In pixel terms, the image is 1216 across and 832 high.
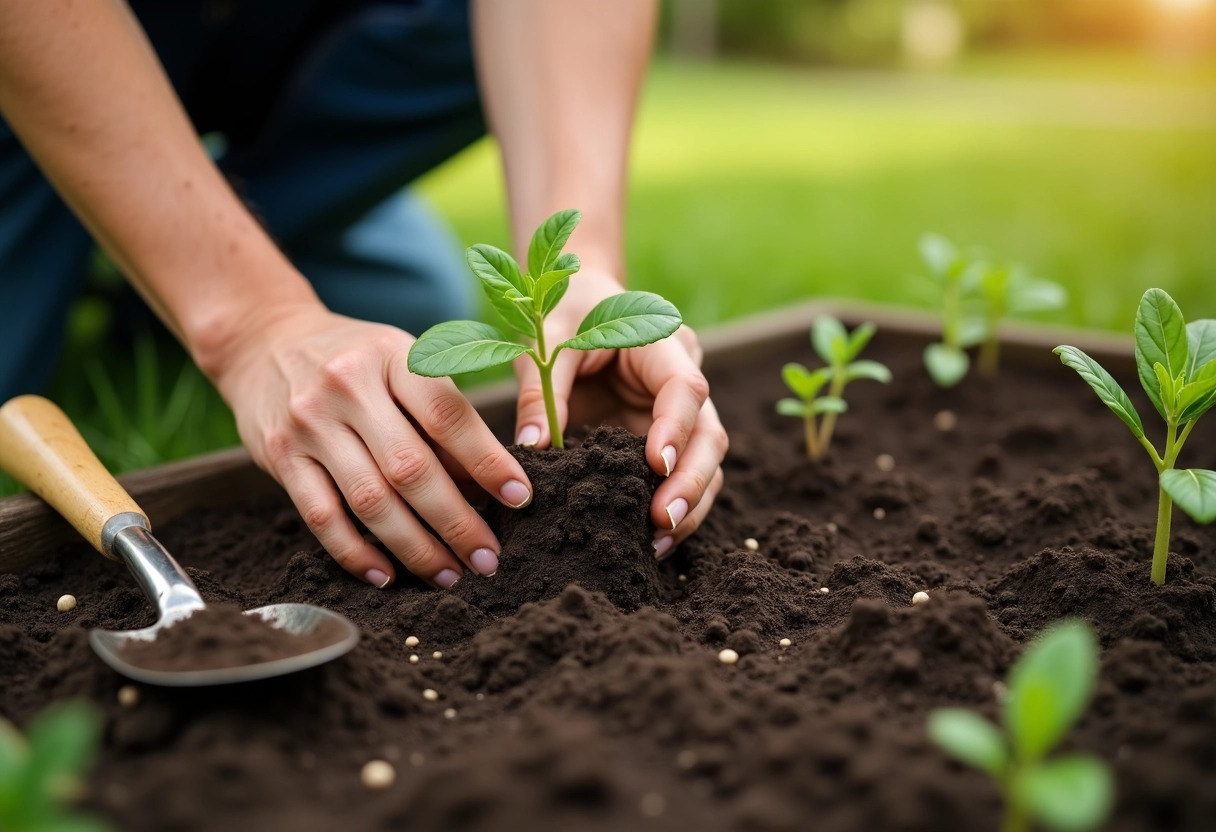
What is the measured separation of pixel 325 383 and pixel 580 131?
0.92 metres

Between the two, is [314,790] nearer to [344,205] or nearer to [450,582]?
[450,582]

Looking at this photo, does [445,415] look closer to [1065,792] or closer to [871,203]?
[1065,792]

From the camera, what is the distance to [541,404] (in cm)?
167

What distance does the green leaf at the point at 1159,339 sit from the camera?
1.43 metres

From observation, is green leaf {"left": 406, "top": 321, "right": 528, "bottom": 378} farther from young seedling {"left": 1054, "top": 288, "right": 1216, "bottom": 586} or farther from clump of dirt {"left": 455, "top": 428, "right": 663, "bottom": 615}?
young seedling {"left": 1054, "top": 288, "right": 1216, "bottom": 586}

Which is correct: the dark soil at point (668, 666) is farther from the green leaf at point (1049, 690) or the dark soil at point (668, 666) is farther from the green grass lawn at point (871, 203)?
the green grass lawn at point (871, 203)

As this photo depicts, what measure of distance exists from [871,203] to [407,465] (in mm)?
4553

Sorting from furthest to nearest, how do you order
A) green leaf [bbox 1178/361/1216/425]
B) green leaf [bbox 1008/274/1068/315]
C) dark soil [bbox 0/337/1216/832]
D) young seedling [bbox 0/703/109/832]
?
green leaf [bbox 1008/274/1068/315] → green leaf [bbox 1178/361/1216/425] → dark soil [bbox 0/337/1216/832] → young seedling [bbox 0/703/109/832]

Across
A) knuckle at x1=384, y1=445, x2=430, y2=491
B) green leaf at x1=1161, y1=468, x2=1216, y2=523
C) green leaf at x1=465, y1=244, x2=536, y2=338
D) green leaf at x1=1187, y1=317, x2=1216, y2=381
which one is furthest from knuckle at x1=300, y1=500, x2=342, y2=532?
green leaf at x1=1187, y1=317, x2=1216, y2=381

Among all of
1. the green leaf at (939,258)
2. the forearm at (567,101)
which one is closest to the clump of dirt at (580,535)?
the forearm at (567,101)

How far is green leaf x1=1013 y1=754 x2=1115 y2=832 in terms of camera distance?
2.66 feet

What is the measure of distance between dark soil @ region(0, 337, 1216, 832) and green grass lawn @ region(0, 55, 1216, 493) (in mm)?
1218

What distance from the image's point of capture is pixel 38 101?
1725 millimetres

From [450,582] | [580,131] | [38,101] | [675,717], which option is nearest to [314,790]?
[675,717]
